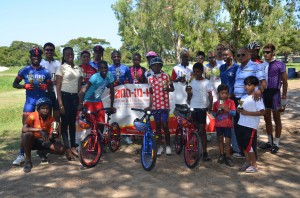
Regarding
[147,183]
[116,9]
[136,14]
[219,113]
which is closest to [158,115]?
[219,113]

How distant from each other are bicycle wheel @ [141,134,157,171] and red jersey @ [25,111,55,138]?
1.88 meters

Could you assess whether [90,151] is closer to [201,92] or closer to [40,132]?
[40,132]

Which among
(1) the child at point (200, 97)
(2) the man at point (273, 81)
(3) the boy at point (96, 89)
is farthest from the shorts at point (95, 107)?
(2) the man at point (273, 81)

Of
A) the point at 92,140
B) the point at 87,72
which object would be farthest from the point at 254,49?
the point at 92,140

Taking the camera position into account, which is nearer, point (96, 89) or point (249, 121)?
point (249, 121)

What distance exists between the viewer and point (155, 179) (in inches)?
211

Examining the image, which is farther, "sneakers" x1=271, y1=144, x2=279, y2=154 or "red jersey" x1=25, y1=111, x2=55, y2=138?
"sneakers" x1=271, y1=144, x2=279, y2=154

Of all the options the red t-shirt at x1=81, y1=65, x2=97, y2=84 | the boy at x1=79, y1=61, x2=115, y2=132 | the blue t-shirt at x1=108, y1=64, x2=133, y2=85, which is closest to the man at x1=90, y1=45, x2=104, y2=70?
the red t-shirt at x1=81, y1=65, x2=97, y2=84

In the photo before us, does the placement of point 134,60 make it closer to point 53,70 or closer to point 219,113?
point 53,70

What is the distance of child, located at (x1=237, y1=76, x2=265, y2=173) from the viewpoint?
5578 mm

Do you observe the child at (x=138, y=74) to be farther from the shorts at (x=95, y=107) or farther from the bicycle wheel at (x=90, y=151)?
the bicycle wheel at (x=90, y=151)

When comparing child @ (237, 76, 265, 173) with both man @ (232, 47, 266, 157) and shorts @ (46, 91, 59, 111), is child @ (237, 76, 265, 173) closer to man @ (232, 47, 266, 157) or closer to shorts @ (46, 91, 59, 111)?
man @ (232, 47, 266, 157)

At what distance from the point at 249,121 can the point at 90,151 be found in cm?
295

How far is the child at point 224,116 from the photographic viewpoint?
5.96m
